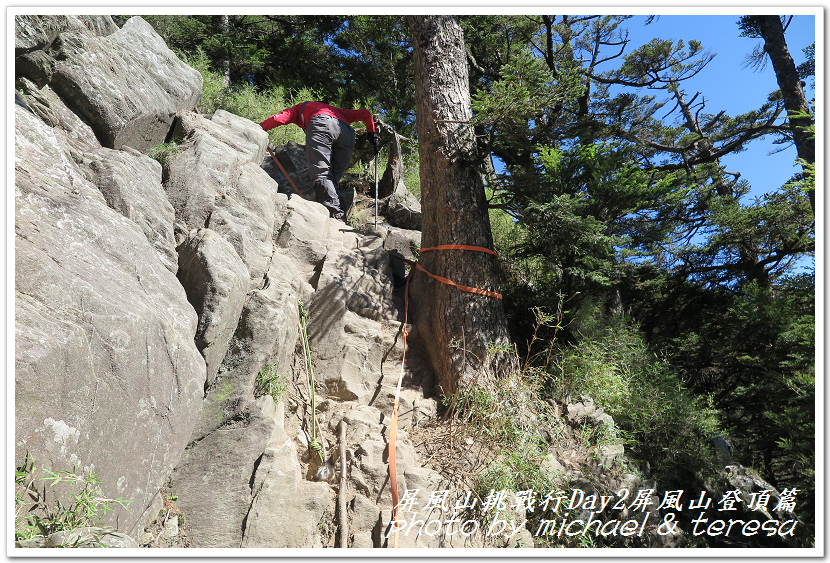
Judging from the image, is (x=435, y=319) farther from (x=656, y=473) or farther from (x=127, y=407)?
(x=127, y=407)

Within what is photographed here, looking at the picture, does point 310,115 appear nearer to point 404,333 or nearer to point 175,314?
point 404,333

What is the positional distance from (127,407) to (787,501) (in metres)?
4.75

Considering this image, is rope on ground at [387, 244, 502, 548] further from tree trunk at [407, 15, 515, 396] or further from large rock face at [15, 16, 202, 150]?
large rock face at [15, 16, 202, 150]

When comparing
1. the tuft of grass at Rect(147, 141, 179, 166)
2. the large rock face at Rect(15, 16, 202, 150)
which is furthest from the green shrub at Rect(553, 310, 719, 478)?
the large rock face at Rect(15, 16, 202, 150)

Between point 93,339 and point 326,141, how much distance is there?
15.0 ft

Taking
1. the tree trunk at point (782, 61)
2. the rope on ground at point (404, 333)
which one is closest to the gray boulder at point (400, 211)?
the rope on ground at point (404, 333)

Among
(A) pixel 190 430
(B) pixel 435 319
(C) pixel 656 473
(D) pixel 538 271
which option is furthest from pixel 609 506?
(A) pixel 190 430

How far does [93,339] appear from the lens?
2602 mm

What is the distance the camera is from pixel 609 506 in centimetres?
396

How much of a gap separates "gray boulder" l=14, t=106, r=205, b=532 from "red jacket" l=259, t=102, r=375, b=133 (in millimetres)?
3521

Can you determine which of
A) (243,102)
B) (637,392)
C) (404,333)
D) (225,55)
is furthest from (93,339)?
(225,55)

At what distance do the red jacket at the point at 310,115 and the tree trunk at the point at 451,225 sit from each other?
1571 mm

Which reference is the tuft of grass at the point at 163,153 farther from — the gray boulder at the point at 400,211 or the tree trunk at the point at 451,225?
the gray boulder at the point at 400,211

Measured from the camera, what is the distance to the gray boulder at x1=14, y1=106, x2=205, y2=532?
2.30 m
